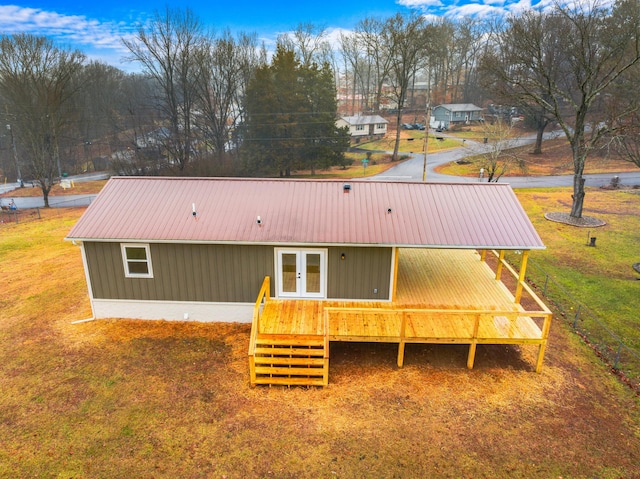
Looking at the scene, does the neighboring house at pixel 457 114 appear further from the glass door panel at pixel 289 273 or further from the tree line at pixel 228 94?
the glass door panel at pixel 289 273

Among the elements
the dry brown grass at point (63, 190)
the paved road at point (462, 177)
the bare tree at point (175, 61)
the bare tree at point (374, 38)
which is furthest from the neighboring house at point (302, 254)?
the bare tree at point (374, 38)

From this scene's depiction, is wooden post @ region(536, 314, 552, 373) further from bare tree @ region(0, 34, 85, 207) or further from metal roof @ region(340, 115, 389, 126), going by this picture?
metal roof @ region(340, 115, 389, 126)

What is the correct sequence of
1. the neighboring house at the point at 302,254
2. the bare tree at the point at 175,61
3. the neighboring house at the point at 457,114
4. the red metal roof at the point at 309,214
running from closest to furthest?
the neighboring house at the point at 302,254, the red metal roof at the point at 309,214, the bare tree at the point at 175,61, the neighboring house at the point at 457,114

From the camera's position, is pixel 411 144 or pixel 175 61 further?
pixel 411 144

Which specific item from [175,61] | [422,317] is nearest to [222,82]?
[175,61]

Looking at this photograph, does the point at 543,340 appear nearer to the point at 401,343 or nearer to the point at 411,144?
the point at 401,343
